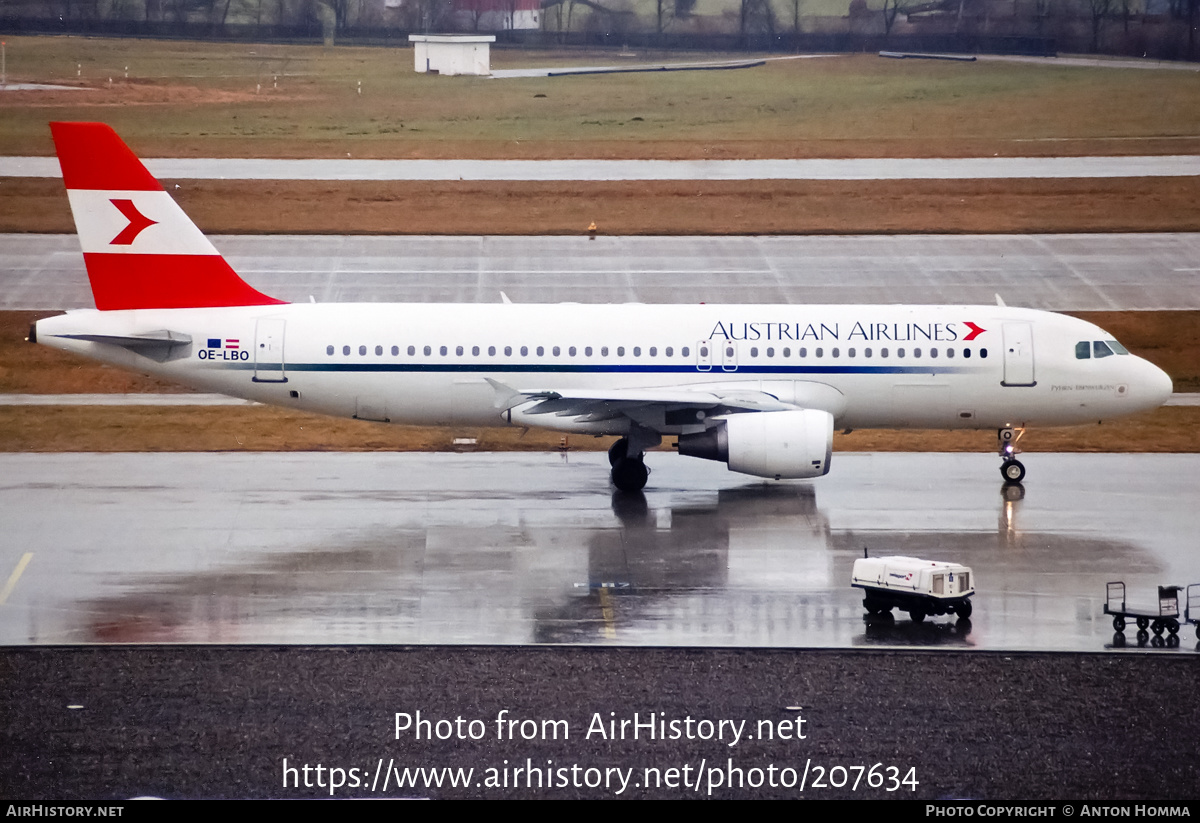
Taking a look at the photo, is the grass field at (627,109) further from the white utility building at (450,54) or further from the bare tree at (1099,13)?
the bare tree at (1099,13)

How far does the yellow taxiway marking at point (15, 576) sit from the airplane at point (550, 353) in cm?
590

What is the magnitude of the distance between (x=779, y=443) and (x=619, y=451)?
438cm

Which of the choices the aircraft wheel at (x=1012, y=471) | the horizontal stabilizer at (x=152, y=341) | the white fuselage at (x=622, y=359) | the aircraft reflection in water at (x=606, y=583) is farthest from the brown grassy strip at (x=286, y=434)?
the aircraft reflection in water at (x=606, y=583)

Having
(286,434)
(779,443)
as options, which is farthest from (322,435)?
(779,443)

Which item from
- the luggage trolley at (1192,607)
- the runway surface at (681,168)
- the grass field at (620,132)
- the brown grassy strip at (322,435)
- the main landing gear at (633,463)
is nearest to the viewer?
the luggage trolley at (1192,607)

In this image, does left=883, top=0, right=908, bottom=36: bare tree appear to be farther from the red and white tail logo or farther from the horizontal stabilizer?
the horizontal stabilizer

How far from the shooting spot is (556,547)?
1022 inches

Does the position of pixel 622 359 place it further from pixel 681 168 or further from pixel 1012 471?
pixel 681 168

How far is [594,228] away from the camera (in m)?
54.9

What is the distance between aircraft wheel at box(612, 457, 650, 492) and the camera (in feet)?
97.9

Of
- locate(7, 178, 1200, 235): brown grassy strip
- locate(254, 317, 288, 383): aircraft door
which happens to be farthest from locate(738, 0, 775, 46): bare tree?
locate(254, 317, 288, 383): aircraft door

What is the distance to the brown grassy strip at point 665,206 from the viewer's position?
55500mm
